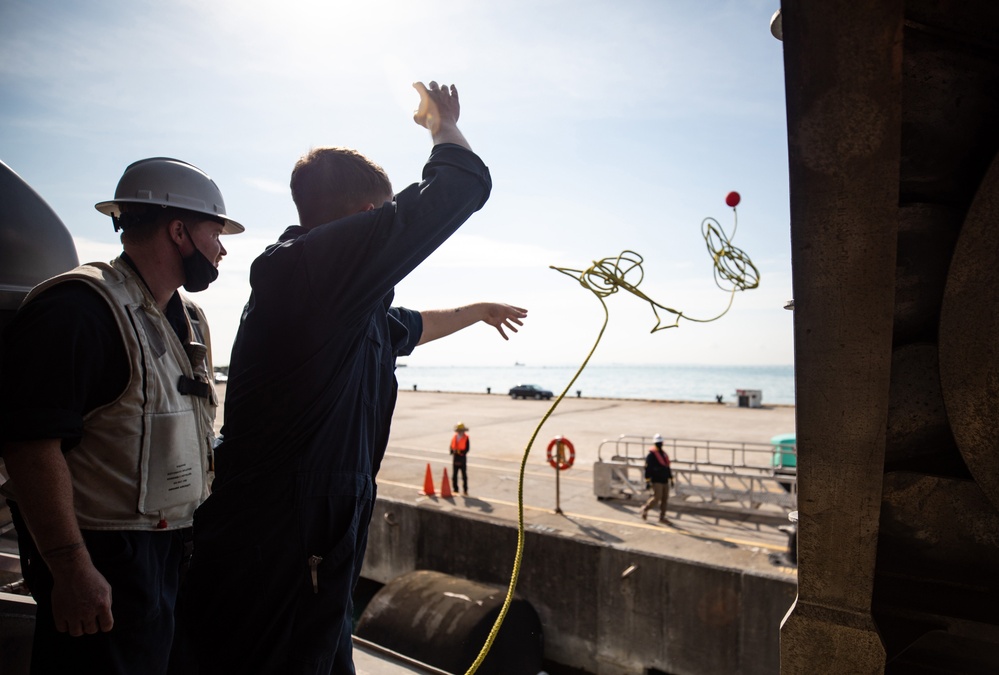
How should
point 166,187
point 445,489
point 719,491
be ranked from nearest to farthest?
point 166,187 → point 719,491 → point 445,489

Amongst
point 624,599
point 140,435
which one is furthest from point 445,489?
point 140,435

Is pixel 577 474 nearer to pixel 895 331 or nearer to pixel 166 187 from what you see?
pixel 166 187

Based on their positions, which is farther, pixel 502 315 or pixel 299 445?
pixel 502 315

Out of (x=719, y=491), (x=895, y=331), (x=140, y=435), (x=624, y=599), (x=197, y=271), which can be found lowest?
(x=624, y=599)

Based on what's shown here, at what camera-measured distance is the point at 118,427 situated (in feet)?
6.22

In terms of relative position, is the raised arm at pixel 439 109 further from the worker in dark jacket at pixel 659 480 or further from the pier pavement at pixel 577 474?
the worker in dark jacket at pixel 659 480

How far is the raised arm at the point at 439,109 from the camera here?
173cm

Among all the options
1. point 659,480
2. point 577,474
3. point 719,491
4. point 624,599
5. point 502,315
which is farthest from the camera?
point 577,474

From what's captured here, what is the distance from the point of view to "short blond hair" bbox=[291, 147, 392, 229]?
179cm

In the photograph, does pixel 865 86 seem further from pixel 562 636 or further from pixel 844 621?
pixel 562 636

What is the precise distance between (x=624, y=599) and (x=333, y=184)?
858cm

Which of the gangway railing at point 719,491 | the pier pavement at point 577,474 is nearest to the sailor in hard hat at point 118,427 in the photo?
the pier pavement at point 577,474

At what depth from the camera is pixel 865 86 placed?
1.26 metres

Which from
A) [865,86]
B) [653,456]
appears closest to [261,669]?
[865,86]
